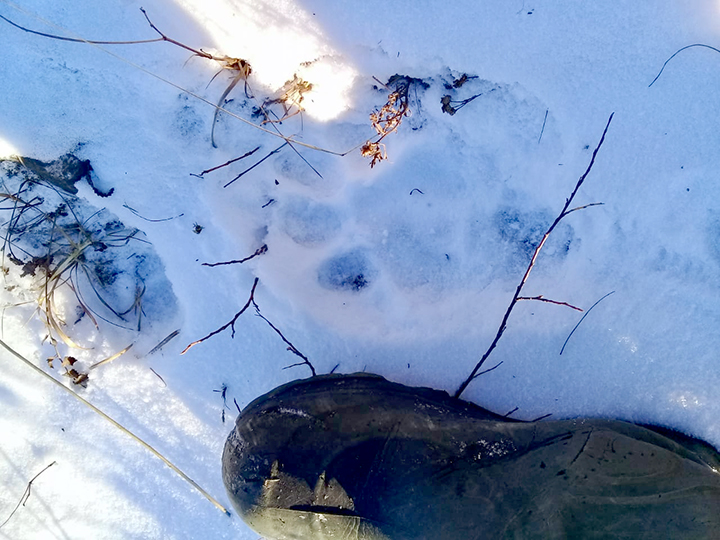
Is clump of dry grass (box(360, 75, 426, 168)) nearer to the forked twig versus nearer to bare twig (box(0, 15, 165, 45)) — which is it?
the forked twig

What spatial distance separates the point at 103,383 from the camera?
1904mm

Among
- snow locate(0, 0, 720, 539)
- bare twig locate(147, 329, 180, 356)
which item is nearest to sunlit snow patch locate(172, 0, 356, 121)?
snow locate(0, 0, 720, 539)

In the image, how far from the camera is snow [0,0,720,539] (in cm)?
172

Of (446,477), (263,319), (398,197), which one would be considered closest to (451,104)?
(398,197)

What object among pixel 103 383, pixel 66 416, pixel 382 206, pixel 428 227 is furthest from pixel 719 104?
pixel 66 416

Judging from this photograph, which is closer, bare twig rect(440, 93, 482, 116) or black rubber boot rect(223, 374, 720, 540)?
black rubber boot rect(223, 374, 720, 540)

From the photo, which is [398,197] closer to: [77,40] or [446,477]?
[446,477]

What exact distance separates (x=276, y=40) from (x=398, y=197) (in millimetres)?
653

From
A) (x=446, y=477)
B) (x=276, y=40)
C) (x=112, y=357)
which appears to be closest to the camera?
(x=446, y=477)

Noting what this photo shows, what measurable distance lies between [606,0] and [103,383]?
212 centimetres

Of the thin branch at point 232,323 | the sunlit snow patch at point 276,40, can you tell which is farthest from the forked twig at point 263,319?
the sunlit snow patch at point 276,40

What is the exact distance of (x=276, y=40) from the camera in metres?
1.76

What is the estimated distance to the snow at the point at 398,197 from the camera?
67.8 inches

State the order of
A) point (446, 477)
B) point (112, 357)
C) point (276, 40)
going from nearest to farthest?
1. point (446, 477)
2. point (276, 40)
3. point (112, 357)
